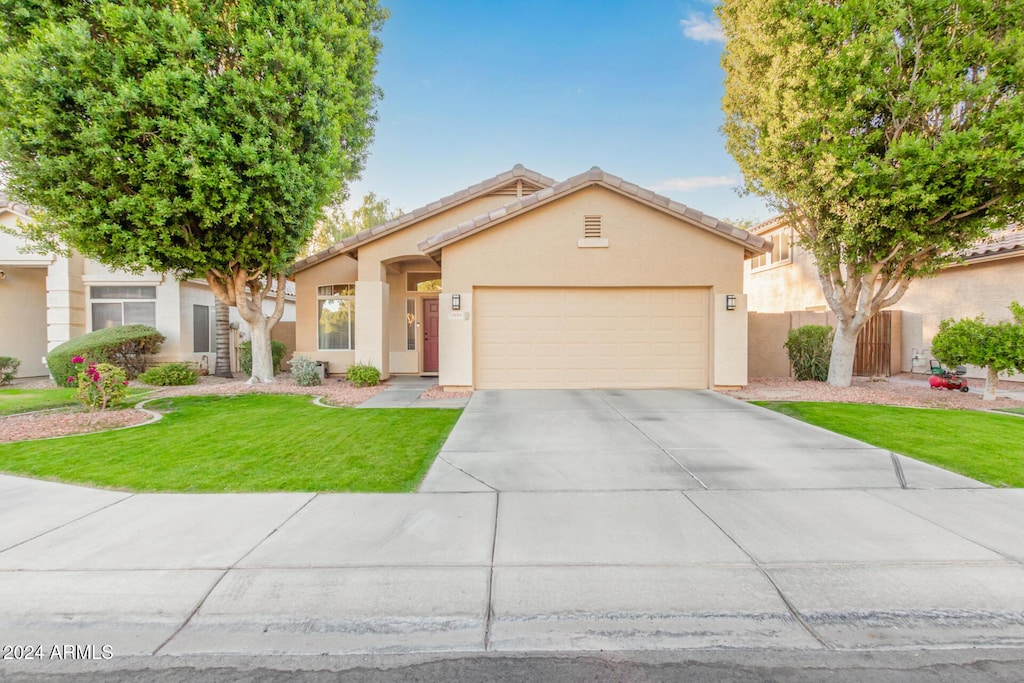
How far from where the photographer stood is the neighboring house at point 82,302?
1278 cm

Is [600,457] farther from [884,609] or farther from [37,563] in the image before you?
[37,563]

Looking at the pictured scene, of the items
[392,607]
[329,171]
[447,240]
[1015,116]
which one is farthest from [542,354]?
[1015,116]

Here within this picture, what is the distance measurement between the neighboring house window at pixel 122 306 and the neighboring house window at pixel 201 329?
3.40 feet

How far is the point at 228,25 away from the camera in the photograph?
908 centimetres

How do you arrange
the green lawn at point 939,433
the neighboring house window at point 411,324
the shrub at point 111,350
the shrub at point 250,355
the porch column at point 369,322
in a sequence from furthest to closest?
the neighboring house window at point 411,324
the shrub at point 250,355
the porch column at point 369,322
the shrub at point 111,350
the green lawn at point 939,433

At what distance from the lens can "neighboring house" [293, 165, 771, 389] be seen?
10.2 meters

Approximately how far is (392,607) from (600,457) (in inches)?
128

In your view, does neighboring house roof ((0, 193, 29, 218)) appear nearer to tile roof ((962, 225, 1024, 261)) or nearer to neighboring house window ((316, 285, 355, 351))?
neighboring house window ((316, 285, 355, 351))

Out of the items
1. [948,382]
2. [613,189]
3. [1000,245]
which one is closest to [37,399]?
[613,189]

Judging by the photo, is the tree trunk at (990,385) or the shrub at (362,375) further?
the shrub at (362,375)

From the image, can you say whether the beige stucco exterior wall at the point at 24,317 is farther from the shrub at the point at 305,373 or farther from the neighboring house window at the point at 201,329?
the shrub at the point at 305,373

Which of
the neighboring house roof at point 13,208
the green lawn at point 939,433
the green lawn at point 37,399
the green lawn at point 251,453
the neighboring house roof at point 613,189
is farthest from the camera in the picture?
the neighboring house roof at point 13,208

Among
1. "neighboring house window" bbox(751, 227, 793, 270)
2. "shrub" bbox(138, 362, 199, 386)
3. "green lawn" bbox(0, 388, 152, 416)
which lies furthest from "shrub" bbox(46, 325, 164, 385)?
"neighboring house window" bbox(751, 227, 793, 270)

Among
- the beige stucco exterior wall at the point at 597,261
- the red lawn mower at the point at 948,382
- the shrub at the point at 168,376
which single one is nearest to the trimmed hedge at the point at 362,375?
the beige stucco exterior wall at the point at 597,261
